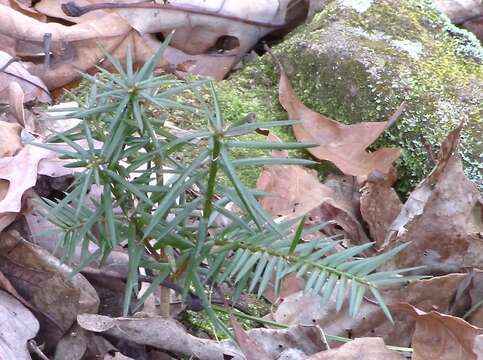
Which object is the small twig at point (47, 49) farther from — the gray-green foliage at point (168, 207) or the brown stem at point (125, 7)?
the gray-green foliage at point (168, 207)

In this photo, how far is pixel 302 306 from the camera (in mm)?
1814

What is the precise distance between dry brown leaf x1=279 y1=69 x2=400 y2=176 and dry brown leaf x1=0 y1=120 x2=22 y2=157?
0.79m

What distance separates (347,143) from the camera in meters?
2.32

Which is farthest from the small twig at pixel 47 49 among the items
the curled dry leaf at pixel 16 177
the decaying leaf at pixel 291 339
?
the decaying leaf at pixel 291 339

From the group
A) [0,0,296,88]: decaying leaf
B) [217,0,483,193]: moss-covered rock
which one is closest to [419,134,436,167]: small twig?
[217,0,483,193]: moss-covered rock

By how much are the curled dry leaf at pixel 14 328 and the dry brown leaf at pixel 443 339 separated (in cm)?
77

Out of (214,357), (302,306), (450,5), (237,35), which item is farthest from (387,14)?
(214,357)

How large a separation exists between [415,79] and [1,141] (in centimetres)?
124

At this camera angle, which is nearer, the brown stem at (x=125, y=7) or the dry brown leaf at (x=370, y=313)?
the dry brown leaf at (x=370, y=313)

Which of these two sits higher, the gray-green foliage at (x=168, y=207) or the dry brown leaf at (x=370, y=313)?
the gray-green foliage at (x=168, y=207)

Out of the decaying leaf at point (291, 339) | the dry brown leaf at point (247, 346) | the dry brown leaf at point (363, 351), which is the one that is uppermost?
the dry brown leaf at point (247, 346)

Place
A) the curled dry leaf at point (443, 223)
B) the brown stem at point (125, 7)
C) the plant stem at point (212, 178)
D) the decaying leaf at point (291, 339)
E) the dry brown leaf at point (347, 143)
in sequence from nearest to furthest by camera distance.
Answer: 1. the plant stem at point (212, 178)
2. the decaying leaf at point (291, 339)
3. the curled dry leaf at point (443, 223)
4. the dry brown leaf at point (347, 143)
5. the brown stem at point (125, 7)

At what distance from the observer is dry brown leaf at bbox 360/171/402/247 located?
216cm

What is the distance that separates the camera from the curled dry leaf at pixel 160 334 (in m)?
1.59
